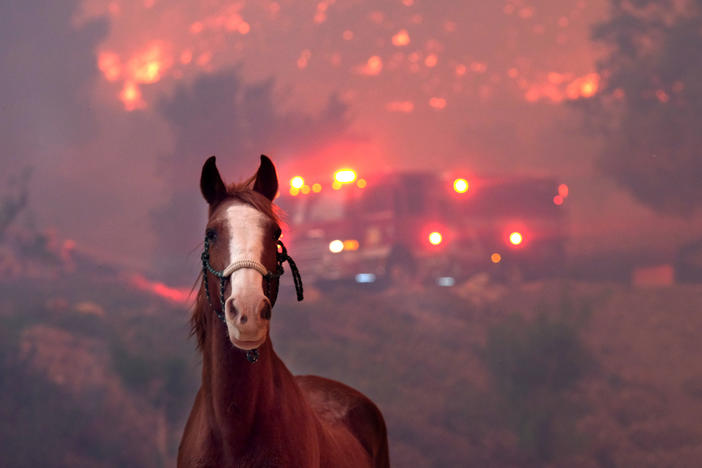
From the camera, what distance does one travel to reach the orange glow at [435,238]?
49.0 feet

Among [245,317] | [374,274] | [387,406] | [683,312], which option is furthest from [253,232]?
[683,312]

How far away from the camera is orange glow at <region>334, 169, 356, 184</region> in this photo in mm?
14030

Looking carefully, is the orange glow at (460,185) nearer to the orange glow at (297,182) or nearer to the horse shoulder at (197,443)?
the orange glow at (297,182)

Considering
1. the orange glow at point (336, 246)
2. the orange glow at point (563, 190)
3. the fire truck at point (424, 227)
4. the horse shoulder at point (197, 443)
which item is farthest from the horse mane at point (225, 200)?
the orange glow at point (563, 190)

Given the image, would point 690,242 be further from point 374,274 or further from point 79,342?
point 79,342

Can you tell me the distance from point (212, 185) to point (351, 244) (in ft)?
35.2

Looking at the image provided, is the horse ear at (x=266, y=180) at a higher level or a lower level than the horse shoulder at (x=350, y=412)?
higher

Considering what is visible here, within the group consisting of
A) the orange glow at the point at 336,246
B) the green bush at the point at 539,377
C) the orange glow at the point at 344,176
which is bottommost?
the green bush at the point at 539,377

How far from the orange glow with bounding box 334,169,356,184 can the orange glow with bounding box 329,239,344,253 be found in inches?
51.0

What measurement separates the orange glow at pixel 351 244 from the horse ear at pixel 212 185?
414 inches

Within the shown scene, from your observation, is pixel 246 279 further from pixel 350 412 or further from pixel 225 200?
pixel 350 412

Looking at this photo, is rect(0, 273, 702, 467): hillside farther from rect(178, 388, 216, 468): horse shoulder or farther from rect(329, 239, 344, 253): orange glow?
rect(178, 388, 216, 468): horse shoulder

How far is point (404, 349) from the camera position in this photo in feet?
52.6

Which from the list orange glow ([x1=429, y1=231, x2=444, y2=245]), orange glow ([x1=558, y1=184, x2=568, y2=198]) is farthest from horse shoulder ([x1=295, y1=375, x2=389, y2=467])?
orange glow ([x1=558, y1=184, x2=568, y2=198])
